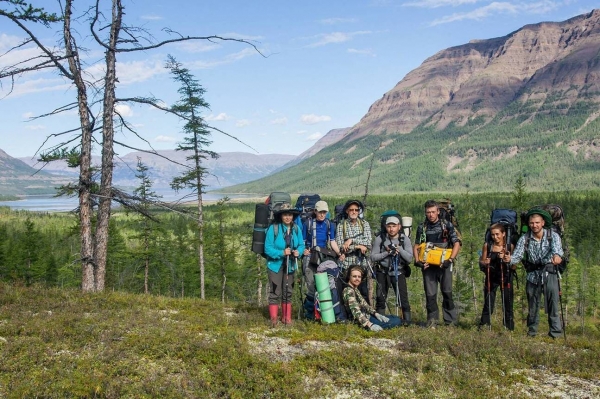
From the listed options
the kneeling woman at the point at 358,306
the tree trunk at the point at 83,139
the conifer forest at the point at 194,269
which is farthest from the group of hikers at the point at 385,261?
the conifer forest at the point at 194,269

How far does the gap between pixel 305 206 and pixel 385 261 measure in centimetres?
209

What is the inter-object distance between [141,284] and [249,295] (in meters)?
11.6

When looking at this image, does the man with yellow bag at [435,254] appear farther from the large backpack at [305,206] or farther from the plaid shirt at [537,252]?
the large backpack at [305,206]

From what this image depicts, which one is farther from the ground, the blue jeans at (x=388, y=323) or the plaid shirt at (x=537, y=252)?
the plaid shirt at (x=537, y=252)

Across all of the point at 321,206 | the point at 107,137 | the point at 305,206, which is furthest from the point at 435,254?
the point at 107,137

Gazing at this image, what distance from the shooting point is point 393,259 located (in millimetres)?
9141

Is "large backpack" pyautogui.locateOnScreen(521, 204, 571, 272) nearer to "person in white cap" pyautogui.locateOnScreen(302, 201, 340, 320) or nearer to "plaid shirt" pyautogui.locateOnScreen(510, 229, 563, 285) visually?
"plaid shirt" pyautogui.locateOnScreen(510, 229, 563, 285)

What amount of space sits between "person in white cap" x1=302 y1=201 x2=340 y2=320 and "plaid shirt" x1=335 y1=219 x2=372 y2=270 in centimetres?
15

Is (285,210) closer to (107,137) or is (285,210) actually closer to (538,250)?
(538,250)

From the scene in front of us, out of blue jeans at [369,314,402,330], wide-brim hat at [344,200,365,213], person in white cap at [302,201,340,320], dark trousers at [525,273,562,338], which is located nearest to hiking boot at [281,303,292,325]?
person in white cap at [302,201,340,320]

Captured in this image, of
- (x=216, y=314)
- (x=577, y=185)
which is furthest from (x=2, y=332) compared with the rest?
(x=577, y=185)

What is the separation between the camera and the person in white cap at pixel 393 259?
900cm

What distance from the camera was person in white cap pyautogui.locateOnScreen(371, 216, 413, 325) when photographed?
9.00 meters

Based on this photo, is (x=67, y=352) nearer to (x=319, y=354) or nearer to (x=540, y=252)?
(x=319, y=354)
